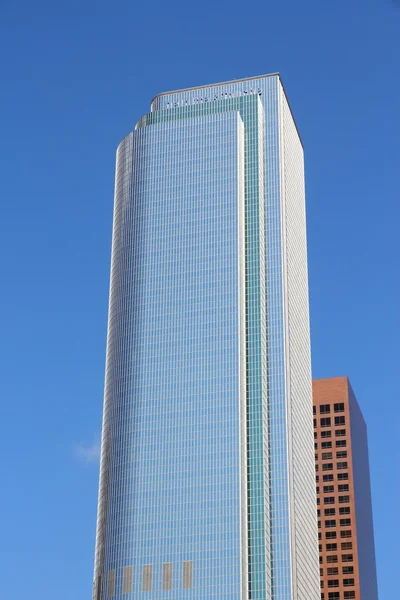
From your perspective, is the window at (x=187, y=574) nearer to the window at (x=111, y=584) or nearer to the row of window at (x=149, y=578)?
the row of window at (x=149, y=578)

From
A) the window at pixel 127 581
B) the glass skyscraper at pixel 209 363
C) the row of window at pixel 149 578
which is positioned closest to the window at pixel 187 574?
the row of window at pixel 149 578

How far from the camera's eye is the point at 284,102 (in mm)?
194875

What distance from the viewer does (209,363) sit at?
16962 centimetres

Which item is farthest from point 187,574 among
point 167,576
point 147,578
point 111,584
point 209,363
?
point 209,363

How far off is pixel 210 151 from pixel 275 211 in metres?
15.8

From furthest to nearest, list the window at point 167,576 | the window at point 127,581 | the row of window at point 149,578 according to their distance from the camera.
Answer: the window at point 127,581 < the window at point 167,576 < the row of window at point 149,578

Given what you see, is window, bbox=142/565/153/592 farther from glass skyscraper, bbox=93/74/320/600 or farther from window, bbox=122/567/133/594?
window, bbox=122/567/133/594

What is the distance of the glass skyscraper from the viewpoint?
520 feet

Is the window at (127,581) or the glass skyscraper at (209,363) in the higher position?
the glass skyscraper at (209,363)

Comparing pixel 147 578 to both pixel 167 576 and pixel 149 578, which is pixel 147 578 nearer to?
pixel 149 578


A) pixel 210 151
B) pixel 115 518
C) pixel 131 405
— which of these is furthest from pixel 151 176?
pixel 115 518

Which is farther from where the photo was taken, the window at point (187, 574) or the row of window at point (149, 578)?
the row of window at point (149, 578)

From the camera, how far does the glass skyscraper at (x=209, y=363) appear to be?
520 feet

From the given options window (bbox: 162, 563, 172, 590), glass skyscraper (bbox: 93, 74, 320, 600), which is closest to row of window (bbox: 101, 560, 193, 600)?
window (bbox: 162, 563, 172, 590)
